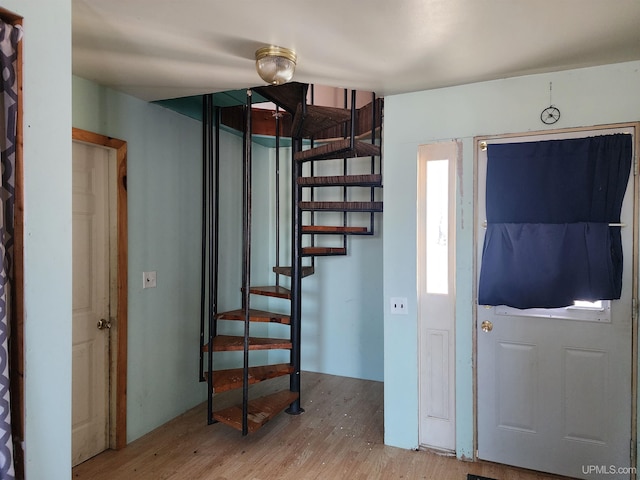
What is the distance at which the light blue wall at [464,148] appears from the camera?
222 centimetres

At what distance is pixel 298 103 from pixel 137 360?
2.19m

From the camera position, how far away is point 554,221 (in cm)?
228

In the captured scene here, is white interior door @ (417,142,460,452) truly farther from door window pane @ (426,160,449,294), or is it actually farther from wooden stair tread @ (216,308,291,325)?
wooden stair tread @ (216,308,291,325)

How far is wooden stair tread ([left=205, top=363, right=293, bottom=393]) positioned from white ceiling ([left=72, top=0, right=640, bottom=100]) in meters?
2.02

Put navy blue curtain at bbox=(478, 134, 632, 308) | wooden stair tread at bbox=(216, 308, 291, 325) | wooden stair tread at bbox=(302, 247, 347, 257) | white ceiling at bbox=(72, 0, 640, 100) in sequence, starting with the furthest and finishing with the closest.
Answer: wooden stair tread at bbox=(302, 247, 347, 257), wooden stair tread at bbox=(216, 308, 291, 325), navy blue curtain at bbox=(478, 134, 632, 308), white ceiling at bbox=(72, 0, 640, 100)

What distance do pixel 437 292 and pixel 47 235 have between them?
216 centimetres

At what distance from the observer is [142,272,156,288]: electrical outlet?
9.32 feet

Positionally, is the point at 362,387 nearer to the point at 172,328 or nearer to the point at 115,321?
the point at 172,328

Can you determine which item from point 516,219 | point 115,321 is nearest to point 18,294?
point 115,321

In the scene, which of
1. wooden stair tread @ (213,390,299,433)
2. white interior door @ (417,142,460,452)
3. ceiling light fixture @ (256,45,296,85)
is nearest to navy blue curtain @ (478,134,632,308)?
white interior door @ (417,142,460,452)

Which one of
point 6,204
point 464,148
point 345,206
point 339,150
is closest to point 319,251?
point 345,206

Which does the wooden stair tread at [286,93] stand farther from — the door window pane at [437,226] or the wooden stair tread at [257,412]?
the wooden stair tread at [257,412]

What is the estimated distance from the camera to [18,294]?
4.14ft

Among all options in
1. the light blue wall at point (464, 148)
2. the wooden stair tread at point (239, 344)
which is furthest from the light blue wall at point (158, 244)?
the light blue wall at point (464, 148)
